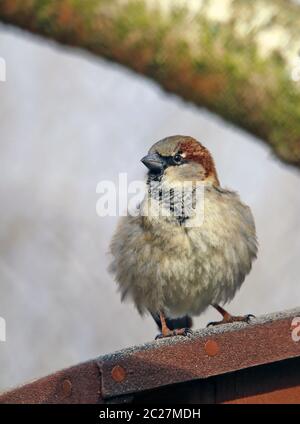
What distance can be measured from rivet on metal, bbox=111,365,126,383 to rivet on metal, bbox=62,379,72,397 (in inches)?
6.2

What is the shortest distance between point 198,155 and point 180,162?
124mm

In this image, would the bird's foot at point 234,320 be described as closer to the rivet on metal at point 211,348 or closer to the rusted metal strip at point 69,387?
the rivet on metal at point 211,348

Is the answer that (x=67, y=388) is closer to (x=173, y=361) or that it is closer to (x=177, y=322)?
(x=173, y=361)

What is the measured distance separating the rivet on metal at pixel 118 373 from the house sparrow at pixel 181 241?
1472mm

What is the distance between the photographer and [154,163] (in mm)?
4594

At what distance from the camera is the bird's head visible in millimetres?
4574

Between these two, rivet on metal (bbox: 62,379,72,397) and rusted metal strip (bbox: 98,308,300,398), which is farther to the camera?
rivet on metal (bbox: 62,379,72,397)

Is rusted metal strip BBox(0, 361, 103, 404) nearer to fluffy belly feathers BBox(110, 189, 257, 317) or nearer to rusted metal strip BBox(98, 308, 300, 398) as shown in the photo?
rusted metal strip BBox(98, 308, 300, 398)

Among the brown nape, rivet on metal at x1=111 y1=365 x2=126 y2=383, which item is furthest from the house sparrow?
rivet on metal at x1=111 y1=365 x2=126 y2=383

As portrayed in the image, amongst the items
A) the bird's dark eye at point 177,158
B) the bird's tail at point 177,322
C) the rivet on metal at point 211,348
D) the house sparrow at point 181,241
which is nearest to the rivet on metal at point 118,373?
the rivet on metal at point 211,348

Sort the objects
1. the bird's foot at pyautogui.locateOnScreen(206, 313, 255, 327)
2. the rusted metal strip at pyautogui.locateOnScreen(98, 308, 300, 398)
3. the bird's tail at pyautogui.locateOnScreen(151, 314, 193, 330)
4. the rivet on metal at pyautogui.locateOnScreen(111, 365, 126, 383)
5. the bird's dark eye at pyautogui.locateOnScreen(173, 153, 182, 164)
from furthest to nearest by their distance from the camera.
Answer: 1. the bird's tail at pyautogui.locateOnScreen(151, 314, 193, 330)
2. the bird's dark eye at pyautogui.locateOnScreen(173, 153, 182, 164)
3. the bird's foot at pyautogui.locateOnScreen(206, 313, 255, 327)
4. the rivet on metal at pyautogui.locateOnScreen(111, 365, 126, 383)
5. the rusted metal strip at pyautogui.locateOnScreen(98, 308, 300, 398)

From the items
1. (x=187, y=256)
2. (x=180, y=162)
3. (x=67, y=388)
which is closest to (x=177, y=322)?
(x=187, y=256)

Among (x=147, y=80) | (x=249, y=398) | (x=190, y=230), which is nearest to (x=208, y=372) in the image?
(x=249, y=398)

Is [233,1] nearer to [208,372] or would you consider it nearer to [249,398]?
[208,372]
